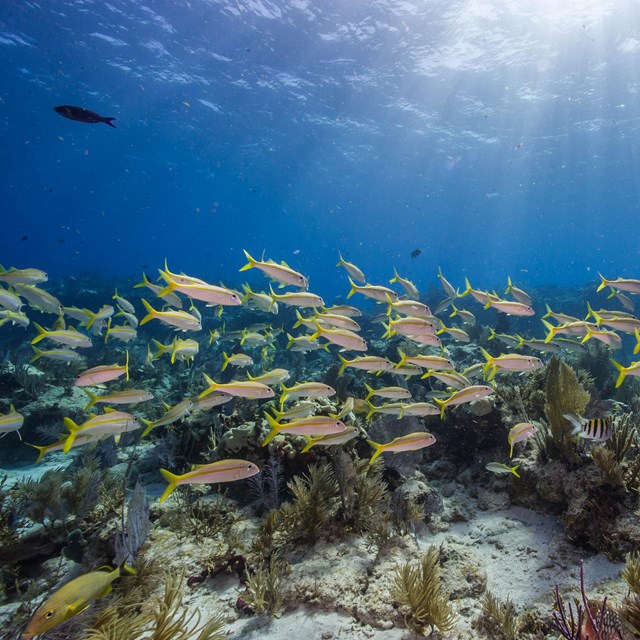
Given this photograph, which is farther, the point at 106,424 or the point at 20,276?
the point at 20,276

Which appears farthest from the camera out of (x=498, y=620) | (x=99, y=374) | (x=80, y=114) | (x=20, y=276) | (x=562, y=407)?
(x=20, y=276)

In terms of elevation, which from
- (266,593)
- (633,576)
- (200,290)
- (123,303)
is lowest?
(266,593)

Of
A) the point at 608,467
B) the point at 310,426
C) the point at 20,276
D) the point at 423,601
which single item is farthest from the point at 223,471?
the point at 20,276

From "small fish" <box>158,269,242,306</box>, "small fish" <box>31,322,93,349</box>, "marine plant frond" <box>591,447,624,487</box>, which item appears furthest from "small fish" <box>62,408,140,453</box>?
"marine plant frond" <box>591,447,624,487</box>

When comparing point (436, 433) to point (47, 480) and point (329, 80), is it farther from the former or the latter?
point (329, 80)

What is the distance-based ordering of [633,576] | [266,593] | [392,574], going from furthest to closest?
[392,574], [266,593], [633,576]

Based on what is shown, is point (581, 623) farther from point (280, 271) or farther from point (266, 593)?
point (280, 271)

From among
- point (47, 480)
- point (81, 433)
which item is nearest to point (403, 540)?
point (81, 433)

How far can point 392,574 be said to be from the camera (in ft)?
13.5

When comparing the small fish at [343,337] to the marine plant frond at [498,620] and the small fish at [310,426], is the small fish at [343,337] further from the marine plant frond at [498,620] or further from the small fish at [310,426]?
the marine plant frond at [498,620]

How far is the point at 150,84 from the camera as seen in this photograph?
28.4 meters

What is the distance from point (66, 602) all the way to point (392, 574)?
321 cm

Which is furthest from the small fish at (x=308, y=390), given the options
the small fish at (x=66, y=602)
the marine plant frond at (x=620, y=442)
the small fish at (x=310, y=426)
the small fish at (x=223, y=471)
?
the marine plant frond at (x=620, y=442)

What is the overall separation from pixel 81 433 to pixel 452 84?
3166cm
